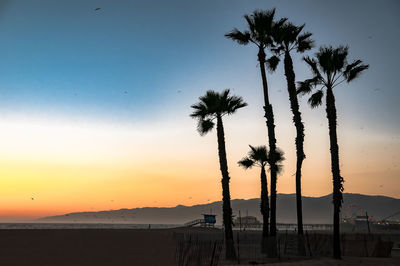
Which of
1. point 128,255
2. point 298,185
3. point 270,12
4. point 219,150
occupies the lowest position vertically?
point 128,255

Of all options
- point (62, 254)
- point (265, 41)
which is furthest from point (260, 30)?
point (62, 254)

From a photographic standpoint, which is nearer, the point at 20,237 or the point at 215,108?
the point at 215,108

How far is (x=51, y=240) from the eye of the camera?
43.2 metres

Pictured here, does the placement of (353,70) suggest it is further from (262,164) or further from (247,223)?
(247,223)

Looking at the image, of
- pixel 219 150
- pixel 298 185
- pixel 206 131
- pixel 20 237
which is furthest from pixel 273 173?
pixel 20 237

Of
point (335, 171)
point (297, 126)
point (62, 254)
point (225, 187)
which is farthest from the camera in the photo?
point (62, 254)

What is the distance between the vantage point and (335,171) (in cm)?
2575

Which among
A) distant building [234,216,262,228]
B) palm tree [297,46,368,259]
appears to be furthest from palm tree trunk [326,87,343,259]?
distant building [234,216,262,228]

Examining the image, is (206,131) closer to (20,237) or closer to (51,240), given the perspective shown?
(51,240)

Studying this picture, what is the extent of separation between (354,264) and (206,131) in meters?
15.1

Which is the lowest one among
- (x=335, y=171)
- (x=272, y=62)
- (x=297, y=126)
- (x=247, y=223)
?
(x=247, y=223)

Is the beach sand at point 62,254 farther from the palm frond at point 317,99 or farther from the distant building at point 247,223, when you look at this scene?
the distant building at point 247,223

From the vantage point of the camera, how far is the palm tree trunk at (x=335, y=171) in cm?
2547

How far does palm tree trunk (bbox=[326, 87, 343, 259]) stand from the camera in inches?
1003
